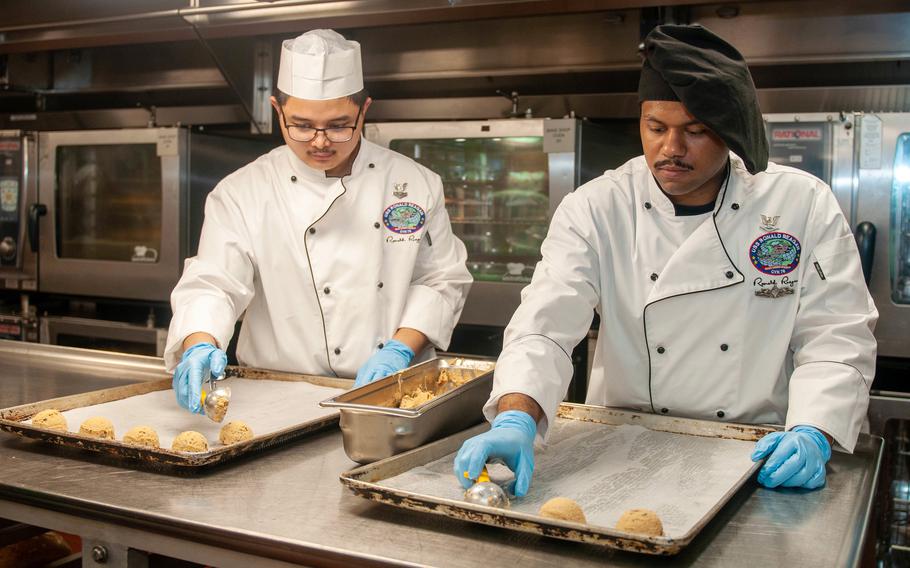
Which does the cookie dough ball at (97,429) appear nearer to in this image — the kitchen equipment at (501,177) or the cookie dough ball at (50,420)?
the cookie dough ball at (50,420)

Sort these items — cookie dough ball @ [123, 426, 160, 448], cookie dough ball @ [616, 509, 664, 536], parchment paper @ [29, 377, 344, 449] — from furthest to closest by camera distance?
parchment paper @ [29, 377, 344, 449]
cookie dough ball @ [123, 426, 160, 448]
cookie dough ball @ [616, 509, 664, 536]

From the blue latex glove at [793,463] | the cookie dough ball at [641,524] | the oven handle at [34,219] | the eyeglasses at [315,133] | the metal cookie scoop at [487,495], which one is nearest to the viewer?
the cookie dough ball at [641,524]

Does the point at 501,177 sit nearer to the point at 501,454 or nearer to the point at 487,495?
the point at 501,454

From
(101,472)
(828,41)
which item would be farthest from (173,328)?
(828,41)

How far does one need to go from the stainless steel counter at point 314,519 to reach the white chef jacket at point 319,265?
0.73 meters

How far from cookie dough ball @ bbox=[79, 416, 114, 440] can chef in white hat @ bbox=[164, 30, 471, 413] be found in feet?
2.20

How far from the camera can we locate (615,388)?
200 centimetres

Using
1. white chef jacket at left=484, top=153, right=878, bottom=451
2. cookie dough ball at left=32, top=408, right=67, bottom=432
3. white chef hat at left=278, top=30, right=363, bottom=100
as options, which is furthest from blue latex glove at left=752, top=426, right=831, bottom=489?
white chef hat at left=278, top=30, right=363, bottom=100

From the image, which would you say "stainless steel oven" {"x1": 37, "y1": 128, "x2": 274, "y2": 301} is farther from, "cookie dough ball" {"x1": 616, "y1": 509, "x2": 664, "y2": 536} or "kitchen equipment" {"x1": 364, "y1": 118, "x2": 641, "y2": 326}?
"cookie dough ball" {"x1": 616, "y1": 509, "x2": 664, "y2": 536}

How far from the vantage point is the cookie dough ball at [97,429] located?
1647mm

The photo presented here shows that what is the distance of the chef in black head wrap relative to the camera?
5.57 ft

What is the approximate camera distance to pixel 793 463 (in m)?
1.50

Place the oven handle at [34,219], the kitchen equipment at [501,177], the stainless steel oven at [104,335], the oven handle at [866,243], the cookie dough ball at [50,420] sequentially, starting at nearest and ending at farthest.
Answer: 1. the cookie dough ball at [50,420]
2. the oven handle at [866,243]
3. the kitchen equipment at [501,177]
4. the stainless steel oven at [104,335]
5. the oven handle at [34,219]

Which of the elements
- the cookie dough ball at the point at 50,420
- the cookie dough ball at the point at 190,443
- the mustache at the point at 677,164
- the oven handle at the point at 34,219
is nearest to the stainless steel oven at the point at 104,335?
the oven handle at the point at 34,219
